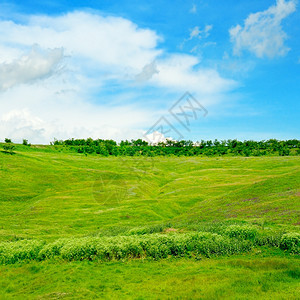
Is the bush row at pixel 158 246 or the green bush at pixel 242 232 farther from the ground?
the green bush at pixel 242 232

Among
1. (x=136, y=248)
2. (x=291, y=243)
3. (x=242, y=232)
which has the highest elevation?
(x=291, y=243)

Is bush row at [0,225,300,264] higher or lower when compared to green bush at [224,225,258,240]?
lower

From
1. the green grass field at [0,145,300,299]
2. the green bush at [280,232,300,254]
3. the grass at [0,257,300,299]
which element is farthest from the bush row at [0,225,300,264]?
the grass at [0,257,300,299]

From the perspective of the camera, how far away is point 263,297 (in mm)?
18109

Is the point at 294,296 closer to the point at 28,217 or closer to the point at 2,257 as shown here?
the point at 2,257

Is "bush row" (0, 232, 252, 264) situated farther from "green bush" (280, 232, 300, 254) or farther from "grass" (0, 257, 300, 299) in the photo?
"green bush" (280, 232, 300, 254)

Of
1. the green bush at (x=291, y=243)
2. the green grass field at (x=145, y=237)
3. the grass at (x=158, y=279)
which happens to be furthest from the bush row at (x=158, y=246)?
the grass at (x=158, y=279)

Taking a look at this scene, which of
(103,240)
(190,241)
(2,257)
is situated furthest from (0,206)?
(190,241)

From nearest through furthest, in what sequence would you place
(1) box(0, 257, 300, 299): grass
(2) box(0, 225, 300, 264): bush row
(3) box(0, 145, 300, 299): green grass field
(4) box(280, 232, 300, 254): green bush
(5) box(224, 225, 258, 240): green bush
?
(1) box(0, 257, 300, 299): grass
(3) box(0, 145, 300, 299): green grass field
(4) box(280, 232, 300, 254): green bush
(2) box(0, 225, 300, 264): bush row
(5) box(224, 225, 258, 240): green bush

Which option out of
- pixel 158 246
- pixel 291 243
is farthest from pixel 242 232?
pixel 158 246

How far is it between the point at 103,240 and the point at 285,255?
1860 centimetres

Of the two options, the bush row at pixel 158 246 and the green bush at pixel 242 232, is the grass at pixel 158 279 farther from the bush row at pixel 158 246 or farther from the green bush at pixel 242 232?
the green bush at pixel 242 232

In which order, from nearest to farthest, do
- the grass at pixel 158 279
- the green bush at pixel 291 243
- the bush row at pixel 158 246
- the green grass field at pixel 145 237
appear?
the grass at pixel 158 279
the green grass field at pixel 145 237
the green bush at pixel 291 243
the bush row at pixel 158 246

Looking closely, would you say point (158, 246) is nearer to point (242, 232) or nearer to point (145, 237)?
point (145, 237)
